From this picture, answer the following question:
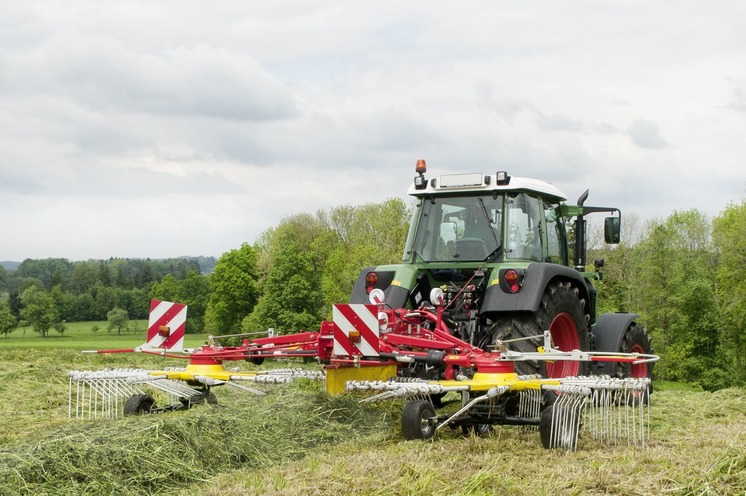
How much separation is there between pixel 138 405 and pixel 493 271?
3521 mm

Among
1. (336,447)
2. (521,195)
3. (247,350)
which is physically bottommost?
(336,447)

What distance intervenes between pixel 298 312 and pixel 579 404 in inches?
1415

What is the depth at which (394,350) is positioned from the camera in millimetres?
7023

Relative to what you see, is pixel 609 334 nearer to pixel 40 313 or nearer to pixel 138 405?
pixel 138 405

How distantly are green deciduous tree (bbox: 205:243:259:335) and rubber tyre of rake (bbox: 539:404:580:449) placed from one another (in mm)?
41901

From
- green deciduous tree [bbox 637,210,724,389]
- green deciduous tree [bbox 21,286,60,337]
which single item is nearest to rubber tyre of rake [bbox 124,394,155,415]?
green deciduous tree [bbox 637,210,724,389]

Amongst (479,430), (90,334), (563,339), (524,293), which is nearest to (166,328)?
(479,430)

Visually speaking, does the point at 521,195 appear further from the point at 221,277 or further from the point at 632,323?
the point at 221,277

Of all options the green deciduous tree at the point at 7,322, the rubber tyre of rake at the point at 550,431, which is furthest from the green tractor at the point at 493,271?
the green deciduous tree at the point at 7,322

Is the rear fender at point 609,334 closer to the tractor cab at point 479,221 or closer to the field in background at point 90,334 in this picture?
the tractor cab at point 479,221

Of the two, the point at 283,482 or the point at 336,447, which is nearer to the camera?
the point at 283,482

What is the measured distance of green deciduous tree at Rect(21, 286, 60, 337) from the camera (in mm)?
37625

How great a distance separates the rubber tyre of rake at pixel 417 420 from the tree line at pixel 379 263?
19884 millimetres

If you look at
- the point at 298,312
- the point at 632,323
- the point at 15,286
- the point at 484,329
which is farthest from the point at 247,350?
the point at 15,286
